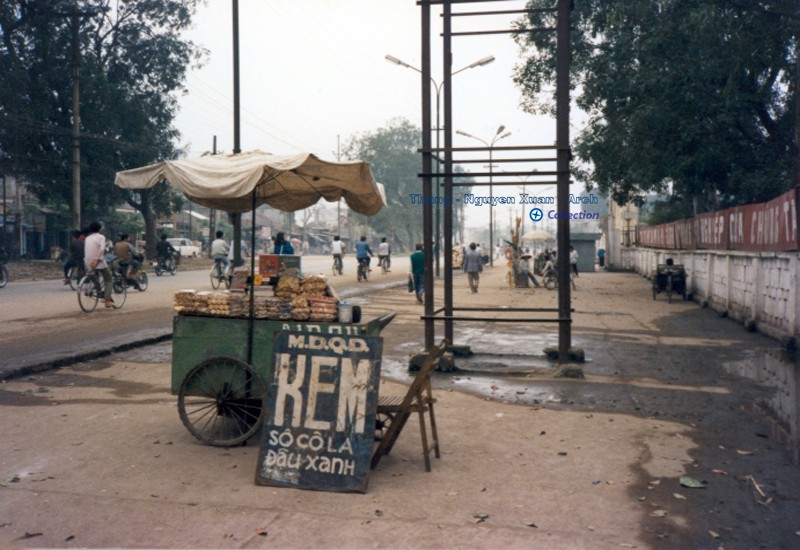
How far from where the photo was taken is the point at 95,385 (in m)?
8.45

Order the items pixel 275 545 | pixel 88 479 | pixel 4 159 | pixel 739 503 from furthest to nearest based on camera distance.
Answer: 1. pixel 4 159
2. pixel 88 479
3. pixel 739 503
4. pixel 275 545

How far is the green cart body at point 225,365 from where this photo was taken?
5.94 meters

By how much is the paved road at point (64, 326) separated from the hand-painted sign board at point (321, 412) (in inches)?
208

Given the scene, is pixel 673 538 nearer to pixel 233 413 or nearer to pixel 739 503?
pixel 739 503

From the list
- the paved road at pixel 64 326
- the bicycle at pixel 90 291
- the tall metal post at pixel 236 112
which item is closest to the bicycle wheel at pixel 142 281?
the paved road at pixel 64 326

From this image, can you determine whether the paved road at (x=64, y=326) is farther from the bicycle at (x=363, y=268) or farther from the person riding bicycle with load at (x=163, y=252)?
the person riding bicycle with load at (x=163, y=252)

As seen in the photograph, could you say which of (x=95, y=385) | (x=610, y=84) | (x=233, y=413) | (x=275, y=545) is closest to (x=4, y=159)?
(x=610, y=84)

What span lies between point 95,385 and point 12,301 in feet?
38.0

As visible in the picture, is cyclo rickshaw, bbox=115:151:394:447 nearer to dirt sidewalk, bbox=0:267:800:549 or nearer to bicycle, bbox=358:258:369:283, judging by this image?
dirt sidewalk, bbox=0:267:800:549

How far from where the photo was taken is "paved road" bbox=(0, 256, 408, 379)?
1012 cm

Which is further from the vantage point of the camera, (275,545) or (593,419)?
(593,419)

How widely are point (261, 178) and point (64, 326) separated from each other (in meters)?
8.64

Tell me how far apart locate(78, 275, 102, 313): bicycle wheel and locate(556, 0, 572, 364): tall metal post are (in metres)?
10.6

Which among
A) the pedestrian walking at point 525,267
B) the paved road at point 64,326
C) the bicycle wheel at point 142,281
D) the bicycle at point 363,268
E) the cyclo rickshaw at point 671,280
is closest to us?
the paved road at point 64,326
